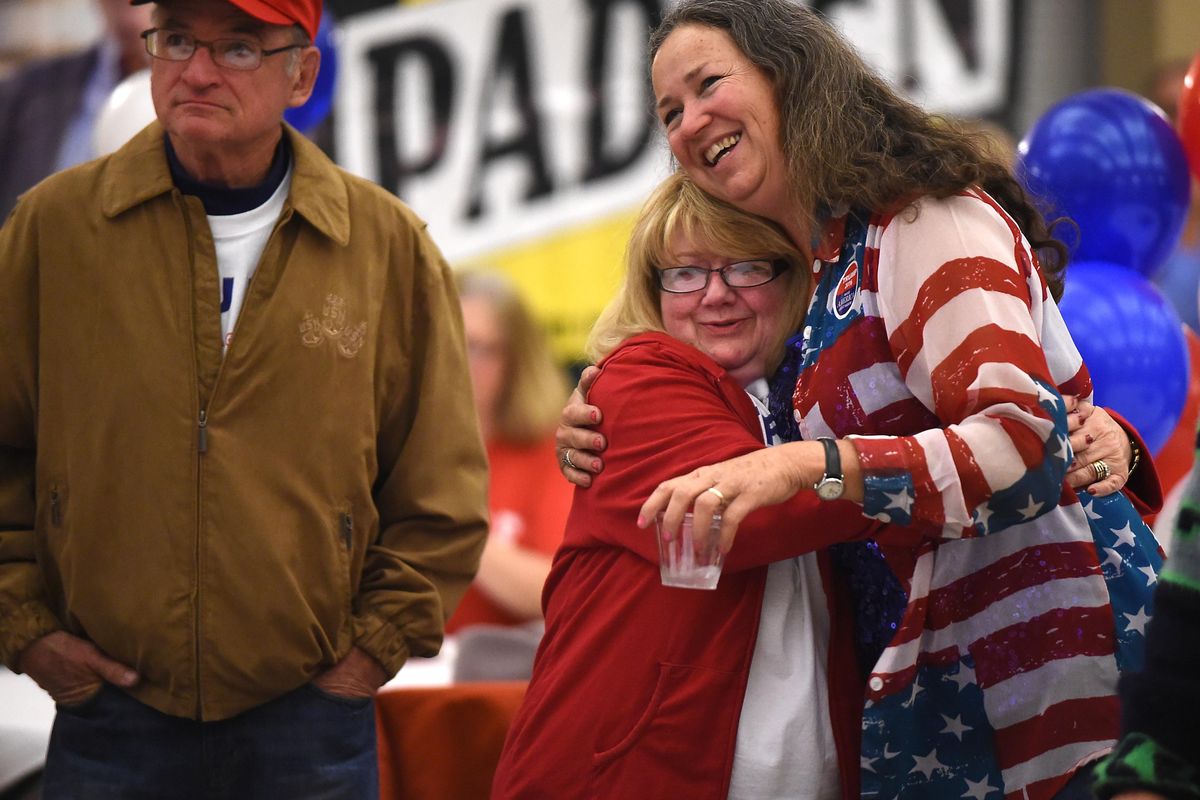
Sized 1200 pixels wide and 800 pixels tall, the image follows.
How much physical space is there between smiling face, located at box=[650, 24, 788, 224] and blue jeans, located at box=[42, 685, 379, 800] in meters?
0.96

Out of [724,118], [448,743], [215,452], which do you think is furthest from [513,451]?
[724,118]

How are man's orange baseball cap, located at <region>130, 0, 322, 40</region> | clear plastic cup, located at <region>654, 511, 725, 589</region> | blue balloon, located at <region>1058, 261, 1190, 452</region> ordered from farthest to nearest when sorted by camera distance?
blue balloon, located at <region>1058, 261, 1190, 452</region> < man's orange baseball cap, located at <region>130, 0, 322, 40</region> < clear plastic cup, located at <region>654, 511, 725, 589</region>

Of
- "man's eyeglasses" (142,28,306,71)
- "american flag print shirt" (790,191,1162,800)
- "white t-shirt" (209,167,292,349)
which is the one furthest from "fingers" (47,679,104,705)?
"american flag print shirt" (790,191,1162,800)

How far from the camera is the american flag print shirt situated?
1611 millimetres

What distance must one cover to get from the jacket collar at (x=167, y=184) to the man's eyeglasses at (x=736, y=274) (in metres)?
0.54

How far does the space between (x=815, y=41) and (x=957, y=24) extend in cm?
403

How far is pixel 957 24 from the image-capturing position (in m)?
5.65

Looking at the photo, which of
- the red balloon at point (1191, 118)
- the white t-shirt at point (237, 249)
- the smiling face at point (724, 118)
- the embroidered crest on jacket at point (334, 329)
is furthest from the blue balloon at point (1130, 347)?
the white t-shirt at point (237, 249)

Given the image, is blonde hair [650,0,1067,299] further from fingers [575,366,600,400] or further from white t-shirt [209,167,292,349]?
white t-shirt [209,167,292,349]

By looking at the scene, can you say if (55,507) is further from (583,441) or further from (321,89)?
(321,89)

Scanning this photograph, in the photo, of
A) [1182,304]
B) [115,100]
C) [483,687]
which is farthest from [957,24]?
[483,687]

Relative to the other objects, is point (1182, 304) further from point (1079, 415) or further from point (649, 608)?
point (649, 608)

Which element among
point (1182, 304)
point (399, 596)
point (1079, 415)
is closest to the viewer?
point (1079, 415)

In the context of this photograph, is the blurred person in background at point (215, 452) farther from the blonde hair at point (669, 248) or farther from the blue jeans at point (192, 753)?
the blonde hair at point (669, 248)
